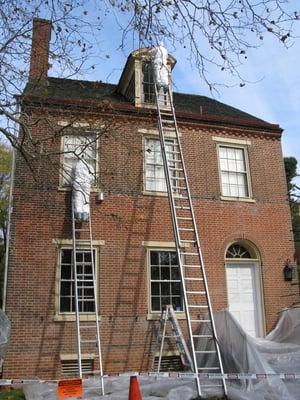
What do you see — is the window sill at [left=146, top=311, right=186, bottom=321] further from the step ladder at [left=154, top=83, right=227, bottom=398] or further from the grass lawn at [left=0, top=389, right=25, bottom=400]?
the grass lawn at [left=0, top=389, right=25, bottom=400]

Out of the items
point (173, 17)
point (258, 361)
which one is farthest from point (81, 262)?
point (173, 17)

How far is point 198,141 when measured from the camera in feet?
47.2

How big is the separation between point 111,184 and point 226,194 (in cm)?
349

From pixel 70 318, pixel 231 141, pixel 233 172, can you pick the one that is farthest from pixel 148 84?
pixel 70 318

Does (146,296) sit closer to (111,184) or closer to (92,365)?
(92,365)

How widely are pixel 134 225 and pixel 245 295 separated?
375 cm

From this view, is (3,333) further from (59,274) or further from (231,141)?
(231,141)

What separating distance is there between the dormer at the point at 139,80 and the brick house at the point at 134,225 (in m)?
0.04

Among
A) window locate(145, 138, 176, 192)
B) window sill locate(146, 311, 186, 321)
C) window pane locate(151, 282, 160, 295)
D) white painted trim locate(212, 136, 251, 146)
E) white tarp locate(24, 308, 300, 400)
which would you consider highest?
white painted trim locate(212, 136, 251, 146)

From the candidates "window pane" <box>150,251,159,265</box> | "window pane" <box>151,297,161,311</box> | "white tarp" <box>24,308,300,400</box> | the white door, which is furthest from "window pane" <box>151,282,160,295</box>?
"white tarp" <box>24,308,300,400</box>

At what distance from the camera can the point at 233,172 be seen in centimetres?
1453

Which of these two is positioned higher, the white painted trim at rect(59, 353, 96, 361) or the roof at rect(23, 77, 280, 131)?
the roof at rect(23, 77, 280, 131)

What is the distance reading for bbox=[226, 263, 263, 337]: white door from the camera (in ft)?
43.7

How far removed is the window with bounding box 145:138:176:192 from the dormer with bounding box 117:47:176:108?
53.6 inches
